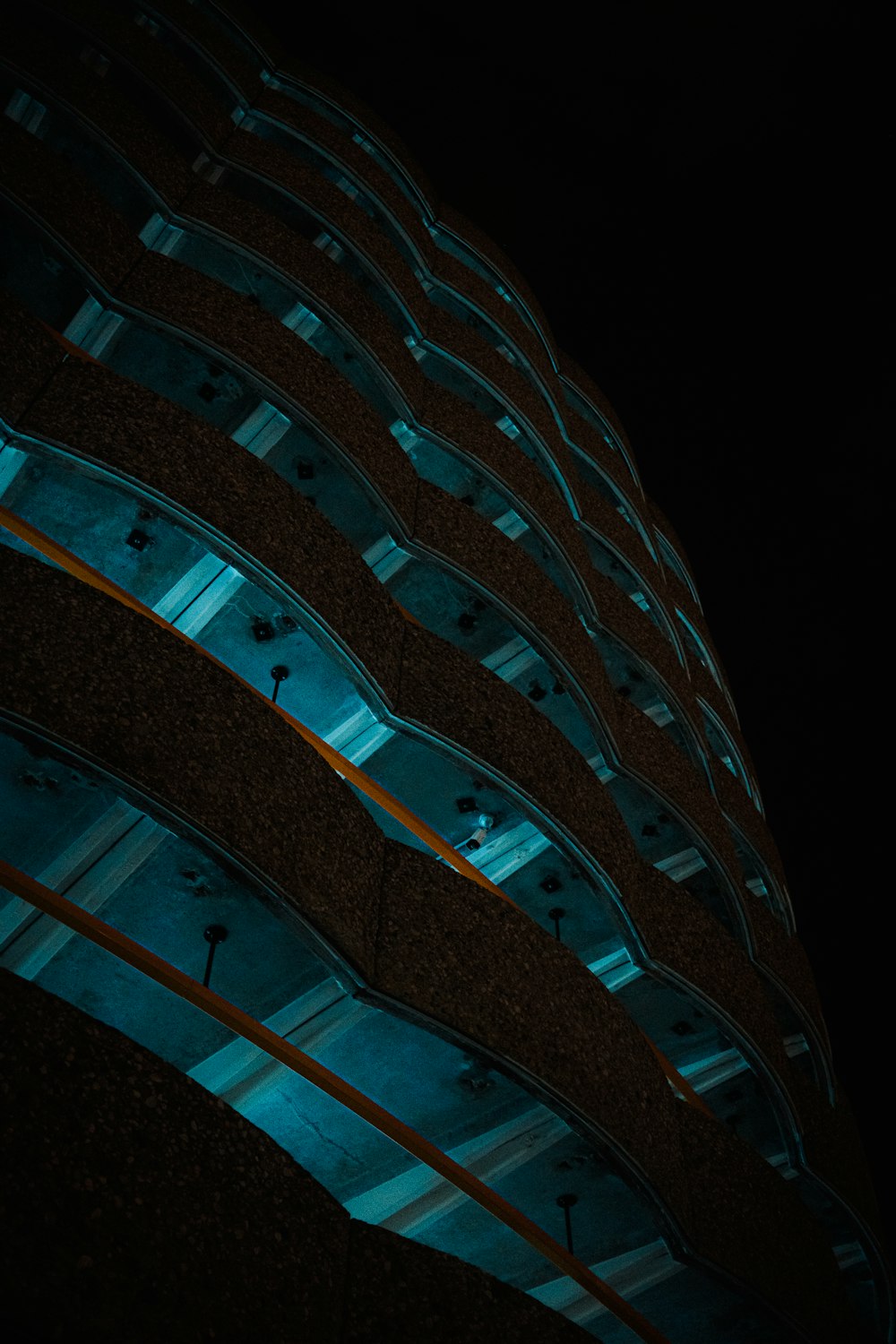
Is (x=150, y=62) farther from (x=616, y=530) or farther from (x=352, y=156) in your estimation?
(x=616, y=530)

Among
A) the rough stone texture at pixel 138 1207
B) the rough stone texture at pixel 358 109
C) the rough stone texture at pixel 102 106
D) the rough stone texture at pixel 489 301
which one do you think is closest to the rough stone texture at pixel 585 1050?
the rough stone texture at pixel 138 1207

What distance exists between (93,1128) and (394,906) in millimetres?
3644

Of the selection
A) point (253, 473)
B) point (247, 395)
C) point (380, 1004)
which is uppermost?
point (247, 395)

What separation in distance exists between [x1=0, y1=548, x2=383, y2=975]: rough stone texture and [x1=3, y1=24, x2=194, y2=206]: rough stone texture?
8.92 m

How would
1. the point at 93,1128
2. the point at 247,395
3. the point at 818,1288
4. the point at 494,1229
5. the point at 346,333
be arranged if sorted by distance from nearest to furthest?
1. the point at 93,1128
2. the point at 494,1229
3. the point at 818,1288
4. the point at 247,395
5. the point at 346,333

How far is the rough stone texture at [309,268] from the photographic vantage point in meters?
15.5

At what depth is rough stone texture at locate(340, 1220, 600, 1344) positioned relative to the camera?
698 centimetres

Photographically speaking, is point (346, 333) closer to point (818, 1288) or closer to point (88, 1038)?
point (88, 1038)

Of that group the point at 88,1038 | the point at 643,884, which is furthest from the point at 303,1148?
the point at 643,884

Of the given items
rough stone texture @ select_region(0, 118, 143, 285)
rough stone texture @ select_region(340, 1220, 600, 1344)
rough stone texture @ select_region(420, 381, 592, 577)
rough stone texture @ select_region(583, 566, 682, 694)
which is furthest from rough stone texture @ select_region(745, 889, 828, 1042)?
rough stone texture @ select_region(0, 118, 143, 285)

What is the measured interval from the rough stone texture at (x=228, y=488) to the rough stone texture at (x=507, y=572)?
235cm

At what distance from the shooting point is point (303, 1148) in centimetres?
940

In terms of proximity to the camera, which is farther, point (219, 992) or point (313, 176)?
point (313, 176)

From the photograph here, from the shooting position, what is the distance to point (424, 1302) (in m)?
7.29
